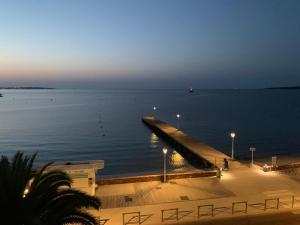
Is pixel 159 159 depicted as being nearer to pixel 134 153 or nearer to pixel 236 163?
pixel 134 153

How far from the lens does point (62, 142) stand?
2472 inches

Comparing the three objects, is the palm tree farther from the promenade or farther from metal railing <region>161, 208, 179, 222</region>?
the promenade

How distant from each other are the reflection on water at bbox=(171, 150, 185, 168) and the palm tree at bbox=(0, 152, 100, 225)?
35.0 m

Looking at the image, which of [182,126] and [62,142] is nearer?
[62,142]

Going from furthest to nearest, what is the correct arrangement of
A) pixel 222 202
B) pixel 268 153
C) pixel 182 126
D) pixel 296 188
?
Answer: pixel 182 126 → pixel 268 153 → pixel 296 188 → pixel 222 202

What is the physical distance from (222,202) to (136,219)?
5.45 meters

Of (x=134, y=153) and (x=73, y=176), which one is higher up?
(x=73, y=176)

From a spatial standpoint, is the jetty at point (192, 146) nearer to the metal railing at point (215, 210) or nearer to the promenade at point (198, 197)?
the promenade at point (198, 197)

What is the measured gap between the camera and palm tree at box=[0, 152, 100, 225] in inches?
343

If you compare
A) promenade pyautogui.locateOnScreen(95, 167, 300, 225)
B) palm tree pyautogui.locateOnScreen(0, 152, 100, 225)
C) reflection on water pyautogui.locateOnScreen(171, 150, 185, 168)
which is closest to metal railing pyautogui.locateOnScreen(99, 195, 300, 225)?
promenade pyautogui.locateOnScreen(95, 167, 300, 225)

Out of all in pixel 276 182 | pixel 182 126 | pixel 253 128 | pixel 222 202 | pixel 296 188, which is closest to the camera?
pixel 222 202

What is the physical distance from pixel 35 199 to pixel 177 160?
39.5 metres

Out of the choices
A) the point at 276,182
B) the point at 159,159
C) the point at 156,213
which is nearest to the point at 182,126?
the point at 159,159

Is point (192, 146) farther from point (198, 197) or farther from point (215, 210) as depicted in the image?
point (215, 210)
